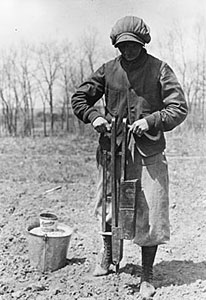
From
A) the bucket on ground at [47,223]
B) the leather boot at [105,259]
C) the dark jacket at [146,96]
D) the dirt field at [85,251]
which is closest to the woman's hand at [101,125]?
the dark jacket at [146,96]

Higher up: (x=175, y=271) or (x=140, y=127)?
(x=140, y=127)

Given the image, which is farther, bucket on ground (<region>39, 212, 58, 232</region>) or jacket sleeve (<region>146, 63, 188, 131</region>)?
bucket on ground (<region>39, 212, 58, 232</region>)

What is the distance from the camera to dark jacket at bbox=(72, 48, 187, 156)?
3.06 meters

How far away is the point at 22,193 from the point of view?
746 centimetres

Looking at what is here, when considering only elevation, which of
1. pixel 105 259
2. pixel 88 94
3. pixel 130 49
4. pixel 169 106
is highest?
pixel 130 49

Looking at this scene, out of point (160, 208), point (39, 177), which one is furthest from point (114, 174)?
point (39, 177)

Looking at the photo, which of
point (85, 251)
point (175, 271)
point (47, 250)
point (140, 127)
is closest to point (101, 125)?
point (140, 127)

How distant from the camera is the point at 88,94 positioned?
3395mm

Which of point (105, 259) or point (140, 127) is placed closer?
point (140, 127)

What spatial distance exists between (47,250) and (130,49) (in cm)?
180

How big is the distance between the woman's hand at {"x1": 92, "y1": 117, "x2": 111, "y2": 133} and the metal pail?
1.10 meters

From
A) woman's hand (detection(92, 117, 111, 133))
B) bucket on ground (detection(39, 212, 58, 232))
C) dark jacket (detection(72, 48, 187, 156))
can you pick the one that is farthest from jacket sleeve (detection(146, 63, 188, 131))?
bucket on ground (detection(39, 212, 58, 232))

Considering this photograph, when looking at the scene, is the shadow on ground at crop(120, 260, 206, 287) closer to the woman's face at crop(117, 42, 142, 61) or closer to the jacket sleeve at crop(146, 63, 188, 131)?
the jacket sleeve at crop(146, 63, 188, 131)

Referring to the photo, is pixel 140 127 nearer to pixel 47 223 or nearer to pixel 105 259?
pixel 105 259
